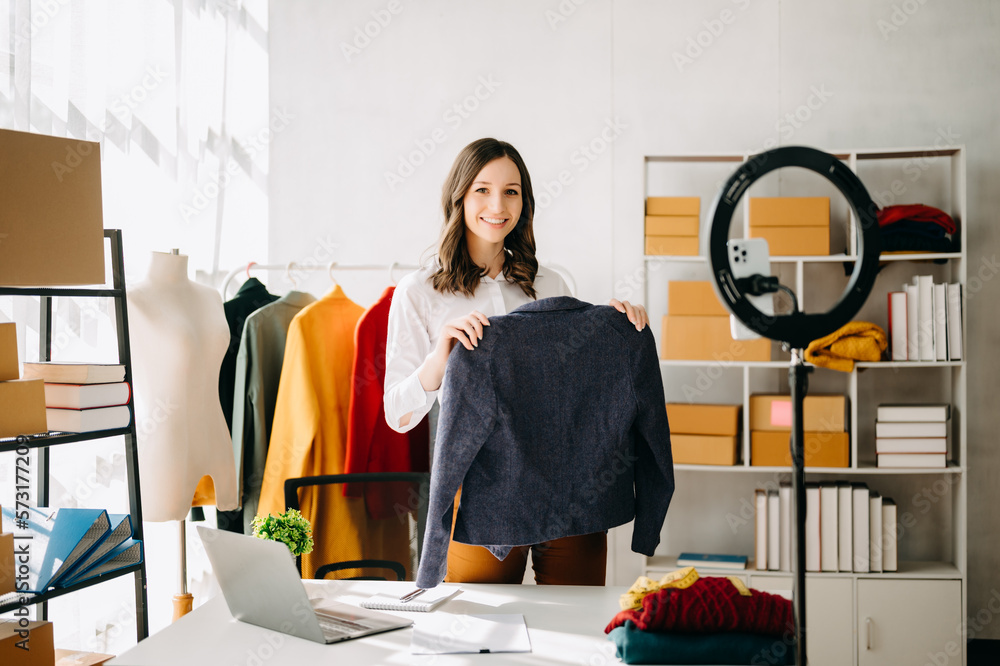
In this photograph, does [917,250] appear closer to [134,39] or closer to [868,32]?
[868,32]

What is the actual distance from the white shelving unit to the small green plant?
189 cm

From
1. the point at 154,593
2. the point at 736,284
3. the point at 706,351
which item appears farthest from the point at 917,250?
the point at 154,593

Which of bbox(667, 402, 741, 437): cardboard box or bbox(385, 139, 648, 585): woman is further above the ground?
bbox(385, 139, 648, 585): woman

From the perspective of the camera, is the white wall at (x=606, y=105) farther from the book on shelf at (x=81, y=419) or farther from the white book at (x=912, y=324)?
the book on shelf at (x=81, y=419)

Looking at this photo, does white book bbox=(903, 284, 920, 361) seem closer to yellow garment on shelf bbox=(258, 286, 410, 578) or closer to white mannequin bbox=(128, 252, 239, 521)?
yellow garment on shelf bbox=(258, 286, 410, 578)

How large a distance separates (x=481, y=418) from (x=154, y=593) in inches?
74.9

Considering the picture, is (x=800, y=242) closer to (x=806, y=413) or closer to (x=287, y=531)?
(x=806, y=413)

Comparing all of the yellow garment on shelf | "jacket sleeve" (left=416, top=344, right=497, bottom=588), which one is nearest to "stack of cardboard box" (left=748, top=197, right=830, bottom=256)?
the yellow garment on shelf

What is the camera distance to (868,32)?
3.25 metres

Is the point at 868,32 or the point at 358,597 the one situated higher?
the point at 868,32

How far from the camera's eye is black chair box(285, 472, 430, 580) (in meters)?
1.98

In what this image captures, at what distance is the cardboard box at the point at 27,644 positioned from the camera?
1.63 meters

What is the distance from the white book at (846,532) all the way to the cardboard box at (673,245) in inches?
42.6

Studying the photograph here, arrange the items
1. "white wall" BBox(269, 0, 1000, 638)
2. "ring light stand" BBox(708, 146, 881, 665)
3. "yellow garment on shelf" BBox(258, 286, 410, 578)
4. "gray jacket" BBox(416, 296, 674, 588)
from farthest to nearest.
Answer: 1. "white wall" BBox(269, 0, 1000, 638)
2. "yellow garment on shelf" BBox(258, 286, 410, 578)
3. "gray jacket" BBox(416, 296, 674, 588)
4. "ring light stand" BBox(708, 146, 881, 665)
